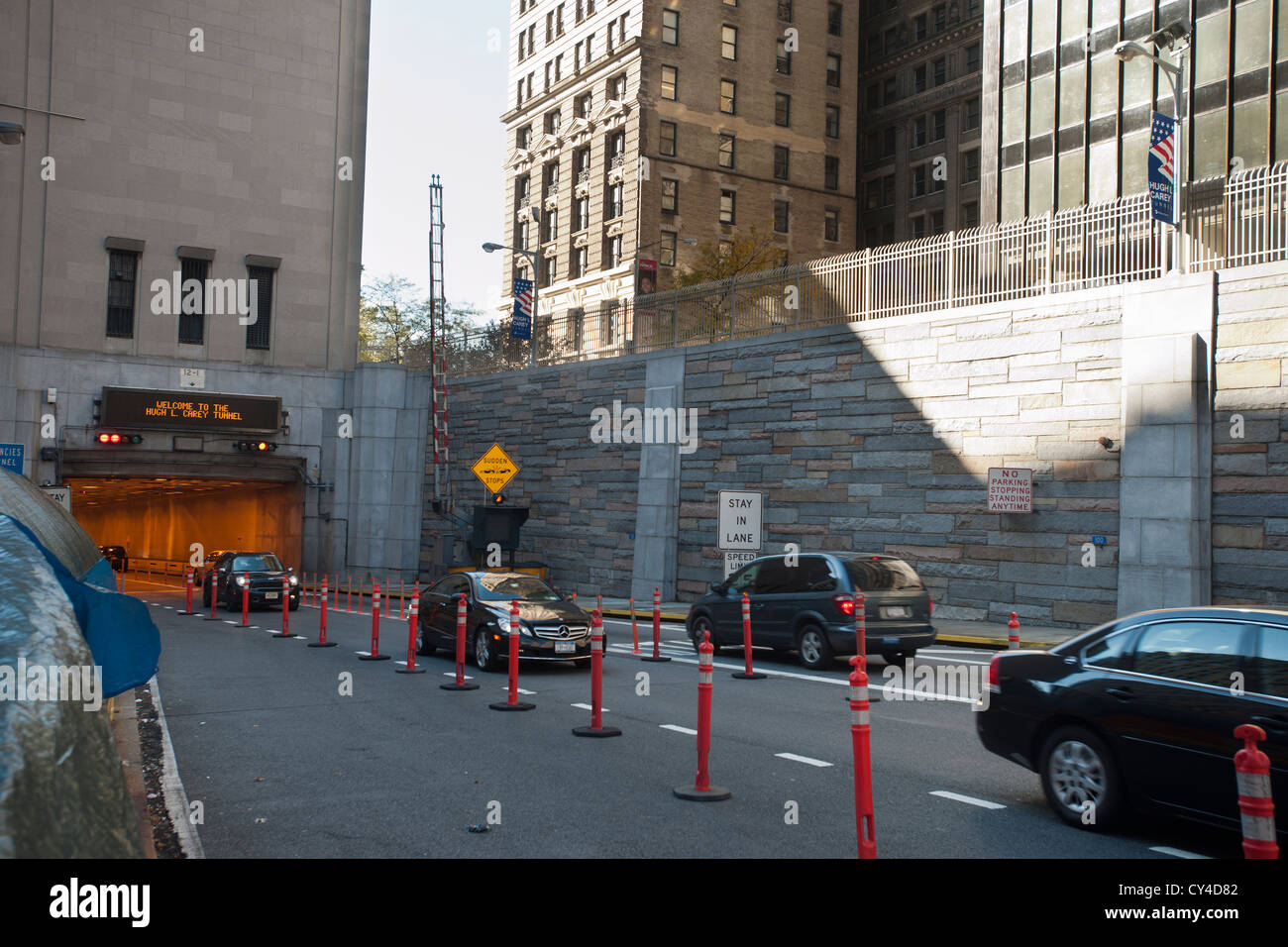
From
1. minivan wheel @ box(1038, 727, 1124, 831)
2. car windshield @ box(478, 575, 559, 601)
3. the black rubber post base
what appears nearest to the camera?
minivan wheel @ box(1038, 727, 1124, 831)

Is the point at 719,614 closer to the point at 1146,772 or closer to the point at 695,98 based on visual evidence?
the point at 1146,772

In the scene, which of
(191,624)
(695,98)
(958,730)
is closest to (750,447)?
(191,624)

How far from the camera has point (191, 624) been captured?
24406mm

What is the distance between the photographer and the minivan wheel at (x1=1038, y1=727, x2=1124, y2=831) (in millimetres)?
7254

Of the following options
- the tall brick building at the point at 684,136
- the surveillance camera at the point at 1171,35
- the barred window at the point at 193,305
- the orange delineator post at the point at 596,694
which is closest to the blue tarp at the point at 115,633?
the orange delineator post at the point at 596,694

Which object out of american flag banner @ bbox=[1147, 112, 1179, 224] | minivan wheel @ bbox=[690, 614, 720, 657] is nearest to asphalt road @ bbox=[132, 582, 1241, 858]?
minivan wheel @ bbox=[690, 614, 720, 657]

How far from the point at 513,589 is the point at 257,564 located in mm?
14653

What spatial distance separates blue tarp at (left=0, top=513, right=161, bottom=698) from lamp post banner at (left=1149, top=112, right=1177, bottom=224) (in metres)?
17.7

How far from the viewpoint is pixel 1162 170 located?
1891cm

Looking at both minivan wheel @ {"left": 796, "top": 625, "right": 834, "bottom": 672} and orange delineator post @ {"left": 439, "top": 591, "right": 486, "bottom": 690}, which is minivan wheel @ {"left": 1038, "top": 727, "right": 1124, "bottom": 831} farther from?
minivan wheel @ {"left": 796, "top": 625, "right": 834, "bottom": 672}

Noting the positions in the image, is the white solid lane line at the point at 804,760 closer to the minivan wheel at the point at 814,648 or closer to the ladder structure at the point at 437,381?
the minivan wheel at the point at 814,648

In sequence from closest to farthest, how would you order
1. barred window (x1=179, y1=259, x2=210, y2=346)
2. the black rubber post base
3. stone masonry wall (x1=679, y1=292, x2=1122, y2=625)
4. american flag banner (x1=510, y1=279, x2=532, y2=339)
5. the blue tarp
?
the blue tarp → the black rubber post base → stone masonry wall (x1=679, y1=292, x2=1122, y2=625) → american flag banner (x1=510, y1=279, x2=532, y2=339) → barred window (x1=179, y1=259, x2=210, y2=346)
